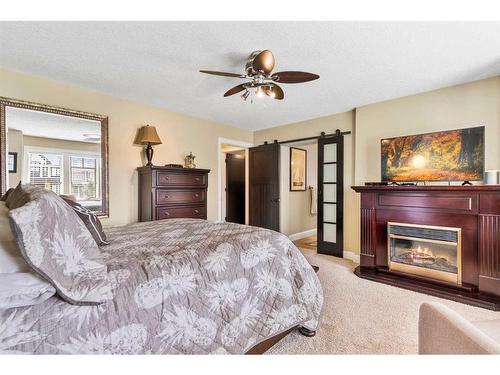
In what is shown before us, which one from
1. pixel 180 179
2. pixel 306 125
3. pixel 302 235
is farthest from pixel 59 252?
pixel 302 235

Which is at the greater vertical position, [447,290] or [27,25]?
[27,25]

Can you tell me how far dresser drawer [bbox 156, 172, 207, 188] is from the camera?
318 centimetres

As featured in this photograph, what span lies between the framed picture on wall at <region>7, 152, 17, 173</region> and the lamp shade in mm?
1276

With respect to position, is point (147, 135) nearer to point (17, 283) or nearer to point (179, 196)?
point (179, 196)

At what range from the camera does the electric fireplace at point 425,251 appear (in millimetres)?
2562

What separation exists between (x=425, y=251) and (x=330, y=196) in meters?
1.52

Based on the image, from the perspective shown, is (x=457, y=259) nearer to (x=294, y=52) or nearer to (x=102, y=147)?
(x=294, y=52)

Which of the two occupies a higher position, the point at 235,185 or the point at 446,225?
the point at 235,185

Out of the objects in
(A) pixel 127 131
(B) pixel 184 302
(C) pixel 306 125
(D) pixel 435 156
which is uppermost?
(C) pixel 306 125

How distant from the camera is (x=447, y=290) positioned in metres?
2.48

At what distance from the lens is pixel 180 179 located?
11.0 ft

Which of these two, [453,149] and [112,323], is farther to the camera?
[453,149]
